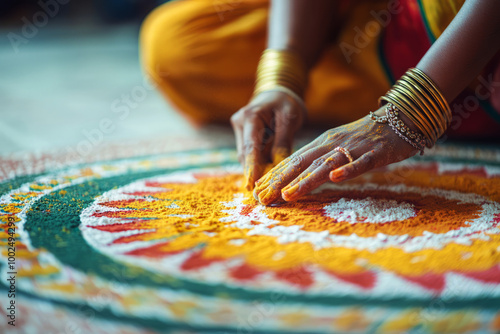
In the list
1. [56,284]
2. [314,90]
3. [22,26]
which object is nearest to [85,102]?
[314,90]

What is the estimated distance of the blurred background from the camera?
47.8 inches

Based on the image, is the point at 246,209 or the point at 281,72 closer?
the point at 246,209

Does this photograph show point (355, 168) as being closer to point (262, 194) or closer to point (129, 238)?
point (262, 194)

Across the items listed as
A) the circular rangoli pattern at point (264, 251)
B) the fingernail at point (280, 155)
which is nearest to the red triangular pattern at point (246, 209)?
the circular rangoli pattern at point (264, 251)

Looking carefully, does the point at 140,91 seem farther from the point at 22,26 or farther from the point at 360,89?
the point at 22,26

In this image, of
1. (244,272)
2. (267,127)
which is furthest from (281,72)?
(244,272)

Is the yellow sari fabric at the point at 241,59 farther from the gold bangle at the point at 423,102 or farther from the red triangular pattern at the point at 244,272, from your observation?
the red triangular pattern at the point at 244,272

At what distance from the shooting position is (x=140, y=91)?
1.80 m

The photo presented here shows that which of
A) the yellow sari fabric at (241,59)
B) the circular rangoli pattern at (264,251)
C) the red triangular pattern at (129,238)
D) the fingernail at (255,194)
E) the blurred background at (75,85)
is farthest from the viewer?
the blurred background at (75,85)

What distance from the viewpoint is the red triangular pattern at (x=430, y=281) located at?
458 millimetres

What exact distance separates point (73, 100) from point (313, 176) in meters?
1.25

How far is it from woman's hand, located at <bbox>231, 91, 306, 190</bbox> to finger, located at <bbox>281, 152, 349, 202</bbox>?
107 millimetres

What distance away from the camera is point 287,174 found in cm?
63

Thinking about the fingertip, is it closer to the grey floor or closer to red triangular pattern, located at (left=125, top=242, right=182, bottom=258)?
red triangular pattern, located at (left=125, top=242, right=182, bottom=258)
